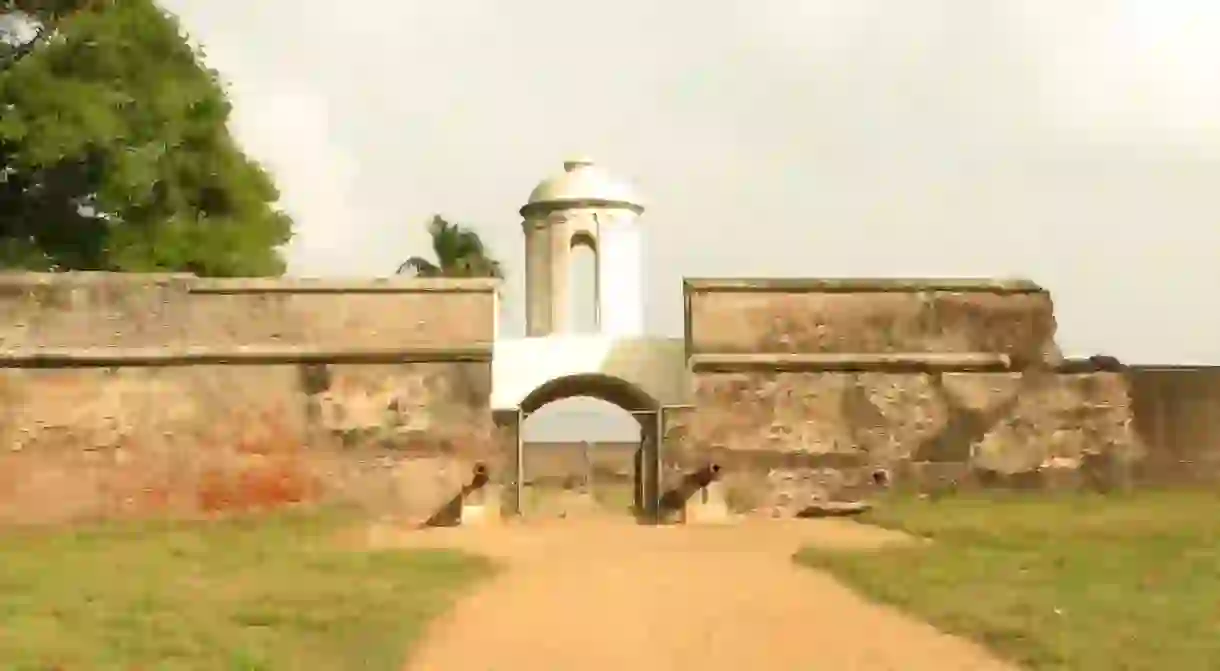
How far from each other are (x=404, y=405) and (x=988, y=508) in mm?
5495

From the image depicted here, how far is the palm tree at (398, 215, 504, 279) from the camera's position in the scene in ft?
87.4

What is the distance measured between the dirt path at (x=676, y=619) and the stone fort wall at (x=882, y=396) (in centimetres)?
291

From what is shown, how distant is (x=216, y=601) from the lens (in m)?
7.26

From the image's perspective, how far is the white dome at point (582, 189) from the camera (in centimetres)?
1530

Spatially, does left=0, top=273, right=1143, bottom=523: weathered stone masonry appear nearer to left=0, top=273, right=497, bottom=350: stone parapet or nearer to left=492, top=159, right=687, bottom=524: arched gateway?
left=0, top=273, right=497, bottom=350: stone parapet

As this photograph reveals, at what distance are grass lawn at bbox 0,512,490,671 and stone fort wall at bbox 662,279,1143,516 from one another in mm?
4318

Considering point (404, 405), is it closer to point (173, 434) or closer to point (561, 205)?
point (173, 434)

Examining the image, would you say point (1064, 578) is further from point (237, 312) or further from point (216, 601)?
point (237, 312)

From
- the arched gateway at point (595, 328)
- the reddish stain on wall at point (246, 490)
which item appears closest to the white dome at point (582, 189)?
the arched gateway at point (595, 328)

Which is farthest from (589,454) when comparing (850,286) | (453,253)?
(850,286)

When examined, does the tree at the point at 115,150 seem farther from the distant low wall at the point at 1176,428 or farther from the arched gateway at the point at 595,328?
the distant low wall at the point at 1176,428

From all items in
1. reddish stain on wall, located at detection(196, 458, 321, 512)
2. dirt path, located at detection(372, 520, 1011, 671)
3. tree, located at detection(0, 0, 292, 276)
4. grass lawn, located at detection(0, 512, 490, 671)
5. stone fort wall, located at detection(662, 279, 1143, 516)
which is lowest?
dirt path, located at detection(372, 520, 1011, 671)

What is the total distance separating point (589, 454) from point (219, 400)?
13.2 m

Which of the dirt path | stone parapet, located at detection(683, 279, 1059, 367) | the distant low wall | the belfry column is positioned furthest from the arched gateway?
the distant low wall
